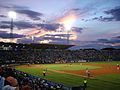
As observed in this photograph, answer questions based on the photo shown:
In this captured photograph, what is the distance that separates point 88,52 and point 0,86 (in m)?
91.7

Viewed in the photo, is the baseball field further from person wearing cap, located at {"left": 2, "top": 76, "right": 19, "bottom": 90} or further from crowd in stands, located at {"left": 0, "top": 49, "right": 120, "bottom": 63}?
crowd in stands, located at {"left": 0, "top": 49, "right": 120, "bottom": 63}

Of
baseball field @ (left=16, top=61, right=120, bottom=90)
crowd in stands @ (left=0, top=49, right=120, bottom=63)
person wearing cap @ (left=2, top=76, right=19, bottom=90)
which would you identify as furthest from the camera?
crowd in stands @ (left=0, top=49, right=120, bottom=63)

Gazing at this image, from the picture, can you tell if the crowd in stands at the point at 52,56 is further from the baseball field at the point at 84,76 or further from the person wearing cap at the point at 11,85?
the person wearing cap at the point at 11,85

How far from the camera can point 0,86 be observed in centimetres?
492

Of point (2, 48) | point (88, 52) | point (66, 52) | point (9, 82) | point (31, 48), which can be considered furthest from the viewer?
point (88, 52)

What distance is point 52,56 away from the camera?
269 feet

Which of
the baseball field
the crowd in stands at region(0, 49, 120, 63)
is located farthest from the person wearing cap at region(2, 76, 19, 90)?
the crowd in stands at region(0, 49, 120, 63)

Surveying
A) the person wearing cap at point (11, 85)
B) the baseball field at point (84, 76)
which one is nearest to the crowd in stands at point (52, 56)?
the baseball field at point (84, 76)

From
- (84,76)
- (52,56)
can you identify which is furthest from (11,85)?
(52,56)

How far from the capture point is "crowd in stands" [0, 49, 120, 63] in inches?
2844

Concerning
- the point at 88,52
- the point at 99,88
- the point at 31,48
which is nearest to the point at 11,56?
the point at 31,48

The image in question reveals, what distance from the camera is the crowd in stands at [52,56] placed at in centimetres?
7225

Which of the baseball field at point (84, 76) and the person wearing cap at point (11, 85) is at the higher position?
the person wearing cap at point (11, 85)

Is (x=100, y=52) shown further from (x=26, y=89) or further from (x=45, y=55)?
(x=26, y=89)
